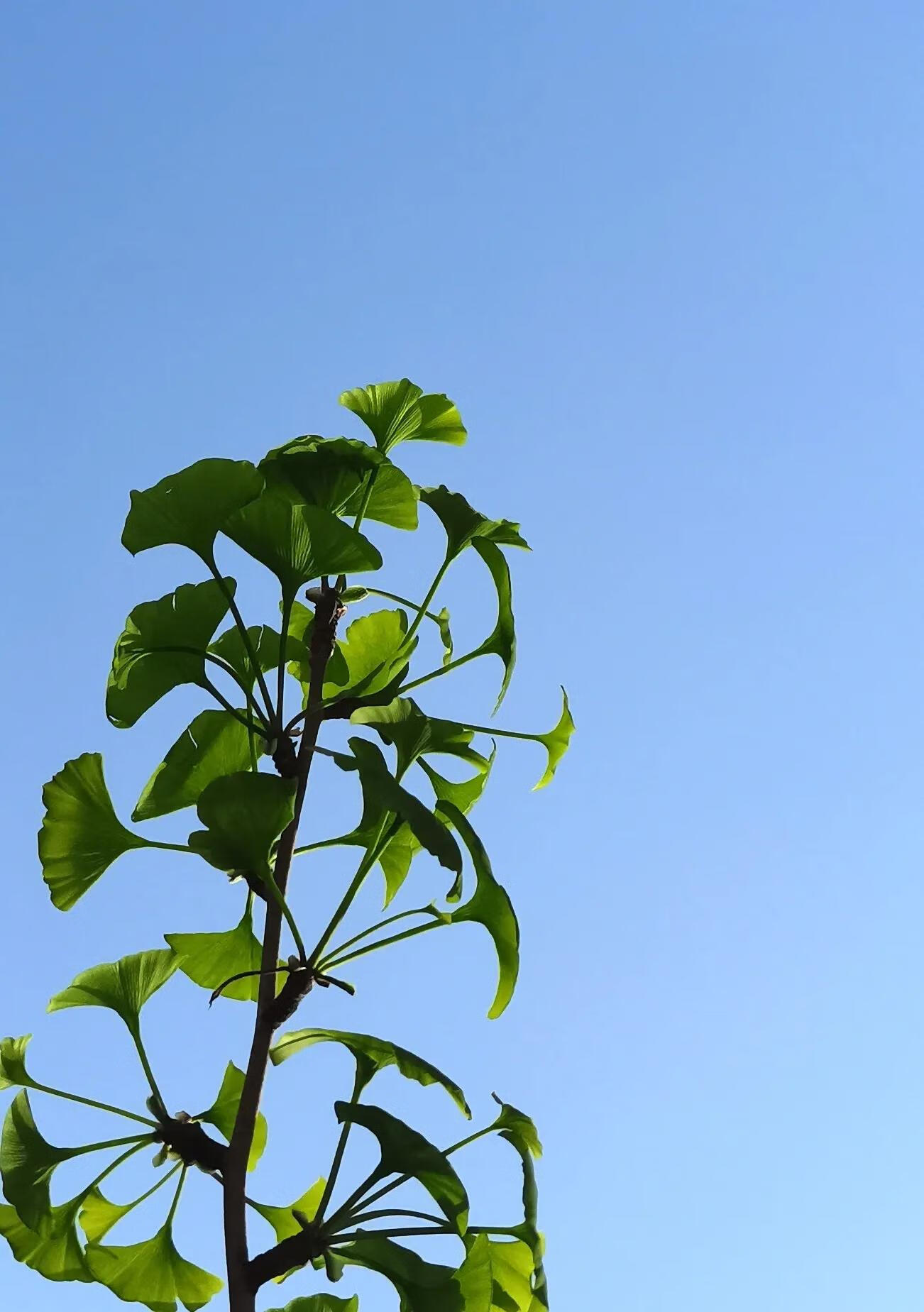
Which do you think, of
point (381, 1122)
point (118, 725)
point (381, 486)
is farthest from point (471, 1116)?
point (381, 486)

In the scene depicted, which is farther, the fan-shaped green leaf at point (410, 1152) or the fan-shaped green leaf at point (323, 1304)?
the fan-shaped green leaf at point (323, 1304)

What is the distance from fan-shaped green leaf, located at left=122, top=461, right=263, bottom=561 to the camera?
1143 millimetres

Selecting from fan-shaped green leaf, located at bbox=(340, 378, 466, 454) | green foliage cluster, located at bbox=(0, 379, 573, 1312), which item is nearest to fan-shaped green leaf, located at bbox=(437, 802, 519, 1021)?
green foliage cluster, located at bbox=(0, 379, 573, 1312)

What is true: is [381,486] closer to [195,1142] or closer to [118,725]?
[118,725]

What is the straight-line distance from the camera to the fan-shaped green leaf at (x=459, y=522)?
1.32 m

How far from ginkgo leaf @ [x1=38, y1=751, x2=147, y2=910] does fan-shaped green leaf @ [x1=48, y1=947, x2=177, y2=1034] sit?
0.07 meters

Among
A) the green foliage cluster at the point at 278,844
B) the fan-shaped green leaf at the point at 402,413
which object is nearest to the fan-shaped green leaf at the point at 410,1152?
the green foliage cluster at the point at 278,844

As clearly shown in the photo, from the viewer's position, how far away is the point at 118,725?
1.23m

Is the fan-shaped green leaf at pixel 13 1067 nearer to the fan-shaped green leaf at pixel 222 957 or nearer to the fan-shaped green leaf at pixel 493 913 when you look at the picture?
the fan-shaped green leaf at pixel 222 957

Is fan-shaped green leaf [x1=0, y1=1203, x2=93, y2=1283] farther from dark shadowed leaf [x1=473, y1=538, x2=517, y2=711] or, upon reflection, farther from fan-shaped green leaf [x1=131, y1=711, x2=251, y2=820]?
dark shadowed leaf [x1=473, y1=538, x2=517, y2=711]

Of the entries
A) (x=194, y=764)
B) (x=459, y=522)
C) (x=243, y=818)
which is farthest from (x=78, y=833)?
(x=459, y=522)

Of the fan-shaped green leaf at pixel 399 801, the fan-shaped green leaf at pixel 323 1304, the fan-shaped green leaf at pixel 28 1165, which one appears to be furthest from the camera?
the fan-shaped green leaf at pixel 323 1304

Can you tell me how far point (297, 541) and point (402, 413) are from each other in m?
0.29

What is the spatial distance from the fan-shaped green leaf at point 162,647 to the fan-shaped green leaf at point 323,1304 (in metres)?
0.58
